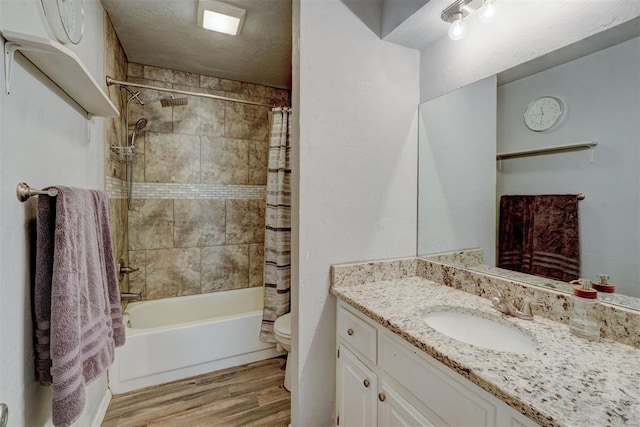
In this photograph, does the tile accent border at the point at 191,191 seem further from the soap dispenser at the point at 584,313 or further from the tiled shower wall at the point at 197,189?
the soap dispenser at the point at 584,313

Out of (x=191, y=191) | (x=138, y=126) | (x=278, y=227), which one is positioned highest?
(x=138, y=126)

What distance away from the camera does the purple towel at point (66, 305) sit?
85 centimetres

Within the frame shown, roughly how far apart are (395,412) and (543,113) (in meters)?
1.28

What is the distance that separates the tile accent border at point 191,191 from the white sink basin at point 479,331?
→ 7.32 feet

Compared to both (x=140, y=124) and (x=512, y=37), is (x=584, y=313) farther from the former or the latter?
(x=140, y=124)

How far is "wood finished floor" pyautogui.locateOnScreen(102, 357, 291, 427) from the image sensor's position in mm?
1679

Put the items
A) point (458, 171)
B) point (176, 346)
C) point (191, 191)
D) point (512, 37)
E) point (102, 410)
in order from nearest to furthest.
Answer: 1. point (512, 37)
2. point (458, 171)
3. point (102, 410)
4. point (176, 346)
5. point (191, 191)

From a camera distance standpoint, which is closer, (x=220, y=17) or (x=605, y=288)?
(x=605, y=288)

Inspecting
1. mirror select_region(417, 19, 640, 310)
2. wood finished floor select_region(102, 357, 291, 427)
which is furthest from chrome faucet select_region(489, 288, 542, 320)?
wood finished floor select_region(102, 357, 291, 427)

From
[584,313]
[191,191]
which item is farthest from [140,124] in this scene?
[584,313]

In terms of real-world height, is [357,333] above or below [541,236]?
below

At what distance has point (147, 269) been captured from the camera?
2541mm

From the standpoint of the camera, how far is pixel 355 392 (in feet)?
4.01

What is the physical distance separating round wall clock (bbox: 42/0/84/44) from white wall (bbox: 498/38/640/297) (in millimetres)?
1840
